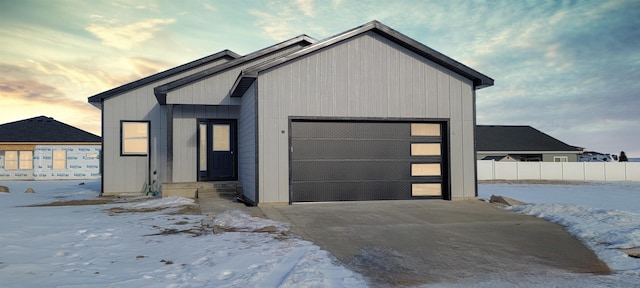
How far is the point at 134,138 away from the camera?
1437cm

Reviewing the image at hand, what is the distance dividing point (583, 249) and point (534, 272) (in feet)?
5.98

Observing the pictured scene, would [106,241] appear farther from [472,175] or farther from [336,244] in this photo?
[472,175]

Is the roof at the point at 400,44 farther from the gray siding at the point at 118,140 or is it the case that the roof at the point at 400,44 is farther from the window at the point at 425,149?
the gray siding at the point at 118,140

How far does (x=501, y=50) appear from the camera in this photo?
20703 mm

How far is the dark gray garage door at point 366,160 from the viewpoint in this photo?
1098cm

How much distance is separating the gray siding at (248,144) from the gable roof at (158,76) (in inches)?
125

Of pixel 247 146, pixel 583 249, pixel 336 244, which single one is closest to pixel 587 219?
pixel 583 249

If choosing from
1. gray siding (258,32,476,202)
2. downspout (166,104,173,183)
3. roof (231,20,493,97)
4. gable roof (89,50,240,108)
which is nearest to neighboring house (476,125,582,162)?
gray siding (258,32,476,202)

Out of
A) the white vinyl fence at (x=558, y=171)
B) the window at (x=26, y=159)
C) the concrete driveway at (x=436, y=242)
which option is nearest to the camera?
the concrete driveway at (x=436, y=242)

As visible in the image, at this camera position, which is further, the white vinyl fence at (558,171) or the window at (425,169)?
the white vinyl fence at (558,171)

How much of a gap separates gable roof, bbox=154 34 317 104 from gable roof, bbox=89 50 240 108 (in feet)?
3.66

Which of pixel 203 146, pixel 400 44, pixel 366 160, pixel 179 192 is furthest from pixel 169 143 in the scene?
pixel 400 44

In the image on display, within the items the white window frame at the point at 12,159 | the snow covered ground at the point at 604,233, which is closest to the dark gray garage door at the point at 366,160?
the snow covered ground at the point at 604,233

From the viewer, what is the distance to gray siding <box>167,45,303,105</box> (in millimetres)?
13031
